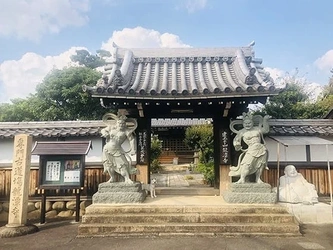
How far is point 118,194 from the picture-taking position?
681 centimetres

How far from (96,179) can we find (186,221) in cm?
371

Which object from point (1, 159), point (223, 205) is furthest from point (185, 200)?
point (1, 159)

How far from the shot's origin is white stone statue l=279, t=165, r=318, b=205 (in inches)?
280

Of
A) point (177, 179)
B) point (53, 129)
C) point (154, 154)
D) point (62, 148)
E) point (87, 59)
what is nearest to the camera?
point (62, 148)

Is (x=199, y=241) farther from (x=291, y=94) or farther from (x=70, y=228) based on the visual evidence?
(x=291, y=94)

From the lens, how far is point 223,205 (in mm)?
6539

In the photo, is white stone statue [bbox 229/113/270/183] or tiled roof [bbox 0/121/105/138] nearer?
white stone statue [bbox 229/113/270/183]

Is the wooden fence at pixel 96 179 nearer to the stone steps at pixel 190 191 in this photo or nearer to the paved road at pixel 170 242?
the stone steps at pixel 190 191

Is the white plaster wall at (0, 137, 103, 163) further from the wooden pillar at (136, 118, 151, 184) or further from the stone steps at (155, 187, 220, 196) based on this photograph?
the stone steps at (155, 187, 220, 196)

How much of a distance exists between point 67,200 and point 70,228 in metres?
1.86

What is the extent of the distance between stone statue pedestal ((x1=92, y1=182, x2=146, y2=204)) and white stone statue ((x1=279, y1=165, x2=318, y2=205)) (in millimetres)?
4059

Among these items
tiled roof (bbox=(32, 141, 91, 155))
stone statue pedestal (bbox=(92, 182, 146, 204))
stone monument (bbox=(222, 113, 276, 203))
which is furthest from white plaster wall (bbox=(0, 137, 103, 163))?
stone monument (bbox=(222, 113, 276, 203))

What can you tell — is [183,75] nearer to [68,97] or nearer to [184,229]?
[184,229]

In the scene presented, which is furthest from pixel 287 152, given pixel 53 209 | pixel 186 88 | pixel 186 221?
pixel 53 209
